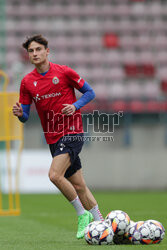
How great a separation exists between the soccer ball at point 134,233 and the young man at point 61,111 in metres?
0.65

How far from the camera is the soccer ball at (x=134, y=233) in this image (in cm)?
549

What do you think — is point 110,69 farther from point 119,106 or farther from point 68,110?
point 68,110

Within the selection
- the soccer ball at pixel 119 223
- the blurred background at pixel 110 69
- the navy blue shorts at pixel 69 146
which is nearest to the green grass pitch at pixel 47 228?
the soccer ball at pixel 119 223

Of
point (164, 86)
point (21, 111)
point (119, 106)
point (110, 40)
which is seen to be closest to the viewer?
point (21, 111)

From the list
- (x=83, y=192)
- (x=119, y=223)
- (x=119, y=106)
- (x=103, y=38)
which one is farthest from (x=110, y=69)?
(x=119, y=223)

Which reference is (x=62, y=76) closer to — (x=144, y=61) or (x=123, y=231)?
(x=123, y=231)

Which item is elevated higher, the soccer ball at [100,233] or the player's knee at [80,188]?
the player's knee at [80,188]

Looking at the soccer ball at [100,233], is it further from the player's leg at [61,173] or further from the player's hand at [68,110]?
the player's hand at [68,110]

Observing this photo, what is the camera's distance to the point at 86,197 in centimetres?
639

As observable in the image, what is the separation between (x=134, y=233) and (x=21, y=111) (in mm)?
1843

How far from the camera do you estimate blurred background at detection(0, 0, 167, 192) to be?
1830cm

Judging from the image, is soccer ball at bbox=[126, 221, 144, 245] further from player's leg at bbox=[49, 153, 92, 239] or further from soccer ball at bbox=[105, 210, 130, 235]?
player's leg at bbox=[49, 153, 92, 239]

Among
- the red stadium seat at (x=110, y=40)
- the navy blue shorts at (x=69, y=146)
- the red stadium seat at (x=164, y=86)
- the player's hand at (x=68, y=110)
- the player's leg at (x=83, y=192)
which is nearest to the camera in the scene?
the player's hand at (x=68, y=110)

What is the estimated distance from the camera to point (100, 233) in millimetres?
5438
